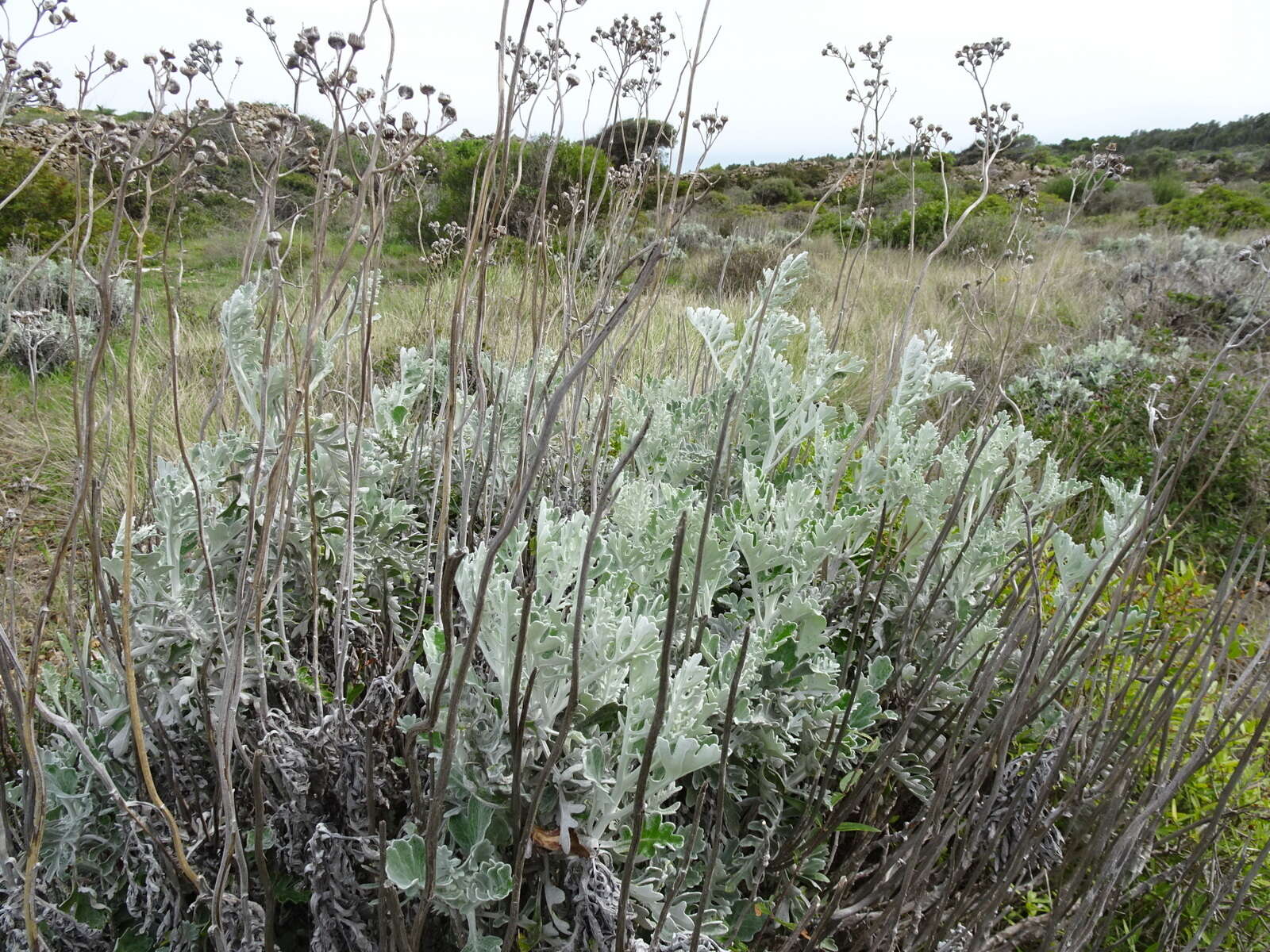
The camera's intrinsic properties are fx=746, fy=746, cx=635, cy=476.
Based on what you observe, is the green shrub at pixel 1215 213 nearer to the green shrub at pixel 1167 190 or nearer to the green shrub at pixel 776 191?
the green shrub at pixel 1167 190

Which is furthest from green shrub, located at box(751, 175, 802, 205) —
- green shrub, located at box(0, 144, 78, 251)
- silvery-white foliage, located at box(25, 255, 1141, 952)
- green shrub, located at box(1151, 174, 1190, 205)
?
silvery-white foliage, located at box(25, 255, 1141, 952)

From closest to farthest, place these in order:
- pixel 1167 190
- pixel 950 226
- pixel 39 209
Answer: pixel 39 209
pixel 950 226
pixel 1167 190

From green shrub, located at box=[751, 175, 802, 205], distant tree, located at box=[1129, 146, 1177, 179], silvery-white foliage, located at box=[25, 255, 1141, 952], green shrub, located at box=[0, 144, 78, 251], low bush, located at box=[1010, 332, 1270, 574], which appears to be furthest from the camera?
distant tree, located at box=[1129, 146, 1177, 179]

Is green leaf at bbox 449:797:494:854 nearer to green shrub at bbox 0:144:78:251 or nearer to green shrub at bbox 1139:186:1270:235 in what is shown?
green shrub at bbox 0:144:78:251

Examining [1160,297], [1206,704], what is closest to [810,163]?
[1160,297]

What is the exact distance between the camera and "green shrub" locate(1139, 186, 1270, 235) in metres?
14.0

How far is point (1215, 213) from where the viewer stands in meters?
14.8

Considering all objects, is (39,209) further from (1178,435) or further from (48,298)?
(1178,435)

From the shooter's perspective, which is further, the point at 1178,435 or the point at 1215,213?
the point at 1215,213

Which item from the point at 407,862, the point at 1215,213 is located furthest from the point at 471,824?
the point at 1215,213

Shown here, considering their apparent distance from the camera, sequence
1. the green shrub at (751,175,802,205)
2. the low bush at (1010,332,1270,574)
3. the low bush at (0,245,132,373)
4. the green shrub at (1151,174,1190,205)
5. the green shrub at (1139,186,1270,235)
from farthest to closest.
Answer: the green shrub at (751,175,802,205) → the green shrub at (1151,174,1190,205) → the green shrub at (1139,186,1270,235) → the low bush at (0,245,132,373) → the low bush at (1010,332,1270,574)

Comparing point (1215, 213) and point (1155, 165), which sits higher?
point (1155, 165)

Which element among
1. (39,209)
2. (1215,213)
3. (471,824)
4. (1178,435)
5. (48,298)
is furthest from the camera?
(1215,213)

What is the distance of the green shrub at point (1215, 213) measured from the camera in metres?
14.0
